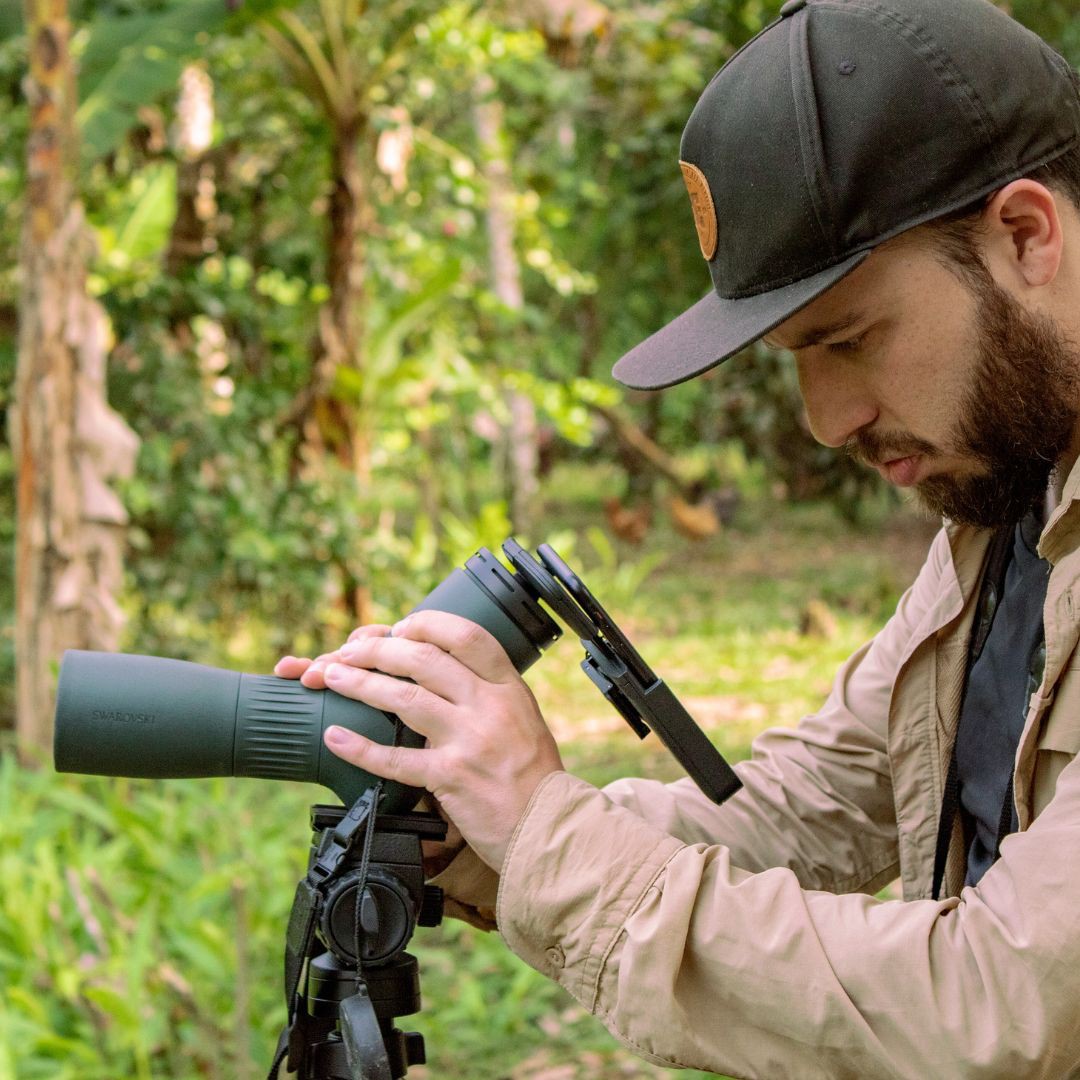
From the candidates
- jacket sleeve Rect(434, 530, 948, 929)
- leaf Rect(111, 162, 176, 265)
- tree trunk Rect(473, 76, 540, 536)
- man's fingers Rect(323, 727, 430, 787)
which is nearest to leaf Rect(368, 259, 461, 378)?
tree trunk Rect(473, 76, 540, 536)

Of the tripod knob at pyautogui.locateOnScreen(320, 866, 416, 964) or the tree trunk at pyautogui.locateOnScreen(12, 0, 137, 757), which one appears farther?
the tree trunk at pyautogui.locateOnScreen(12, 0, 137, 757)

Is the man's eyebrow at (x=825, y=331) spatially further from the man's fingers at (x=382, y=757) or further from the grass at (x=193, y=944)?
the grass at (x=193, y=944)

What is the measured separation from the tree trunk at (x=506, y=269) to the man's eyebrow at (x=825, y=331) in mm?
5155

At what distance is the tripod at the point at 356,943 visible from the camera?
137cm

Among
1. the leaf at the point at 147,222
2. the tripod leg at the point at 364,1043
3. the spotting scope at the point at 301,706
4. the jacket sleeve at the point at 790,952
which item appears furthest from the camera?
the leaf at the point at 147,222

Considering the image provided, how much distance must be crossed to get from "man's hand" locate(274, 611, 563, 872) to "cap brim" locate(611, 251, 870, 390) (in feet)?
1.17

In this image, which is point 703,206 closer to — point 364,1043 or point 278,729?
point 278,729

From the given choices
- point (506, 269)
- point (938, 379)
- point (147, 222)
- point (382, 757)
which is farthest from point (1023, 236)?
point (506, 269)

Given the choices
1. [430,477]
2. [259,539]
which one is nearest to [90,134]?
[259,539]

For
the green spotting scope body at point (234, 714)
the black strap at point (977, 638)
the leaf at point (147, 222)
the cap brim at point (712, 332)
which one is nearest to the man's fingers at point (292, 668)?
the green spotting scope body at point (234, 714)

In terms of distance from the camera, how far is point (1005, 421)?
1422 millimetres

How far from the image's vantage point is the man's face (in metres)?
1.39

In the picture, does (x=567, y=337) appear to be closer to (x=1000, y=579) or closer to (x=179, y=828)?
(x=179, y=828)

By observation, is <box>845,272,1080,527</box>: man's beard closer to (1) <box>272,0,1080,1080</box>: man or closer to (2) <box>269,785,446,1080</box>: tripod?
(1) <box>272,0,1080,1080</box>: man
